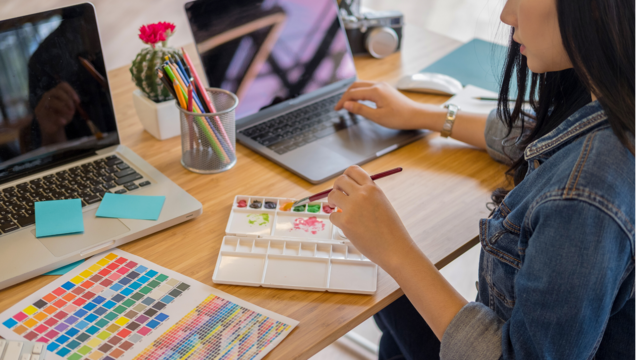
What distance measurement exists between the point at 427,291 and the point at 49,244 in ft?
1.85

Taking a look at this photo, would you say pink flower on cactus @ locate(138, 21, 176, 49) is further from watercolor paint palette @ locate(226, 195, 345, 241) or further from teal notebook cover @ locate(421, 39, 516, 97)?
teal notebook cover @ locate(421, 39, 516, 97)

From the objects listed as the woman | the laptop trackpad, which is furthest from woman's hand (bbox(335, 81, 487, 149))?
the laptop trackpad

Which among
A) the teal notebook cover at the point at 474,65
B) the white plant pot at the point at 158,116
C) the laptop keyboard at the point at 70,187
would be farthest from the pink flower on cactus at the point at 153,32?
the teal notebook cover at the point at 474,65

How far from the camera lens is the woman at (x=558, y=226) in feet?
1.86

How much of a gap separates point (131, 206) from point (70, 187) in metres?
0.12

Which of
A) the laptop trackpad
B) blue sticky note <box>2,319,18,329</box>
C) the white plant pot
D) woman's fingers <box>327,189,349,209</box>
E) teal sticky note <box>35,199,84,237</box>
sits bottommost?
blue sticky note <box>2,319,18,329</box>

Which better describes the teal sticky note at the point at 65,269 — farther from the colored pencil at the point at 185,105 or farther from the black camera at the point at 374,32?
the black camera at the point at 374,32

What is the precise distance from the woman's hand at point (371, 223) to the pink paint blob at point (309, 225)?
61 mm

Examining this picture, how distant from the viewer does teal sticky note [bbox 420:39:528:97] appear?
1.37 m

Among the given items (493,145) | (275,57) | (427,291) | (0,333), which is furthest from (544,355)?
(275,57)

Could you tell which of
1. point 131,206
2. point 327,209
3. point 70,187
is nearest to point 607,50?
point 327,209

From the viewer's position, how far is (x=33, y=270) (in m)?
0.76

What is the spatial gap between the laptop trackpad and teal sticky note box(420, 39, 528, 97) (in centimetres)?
93

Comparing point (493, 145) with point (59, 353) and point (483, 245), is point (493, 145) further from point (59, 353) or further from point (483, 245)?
point (59, 353)
